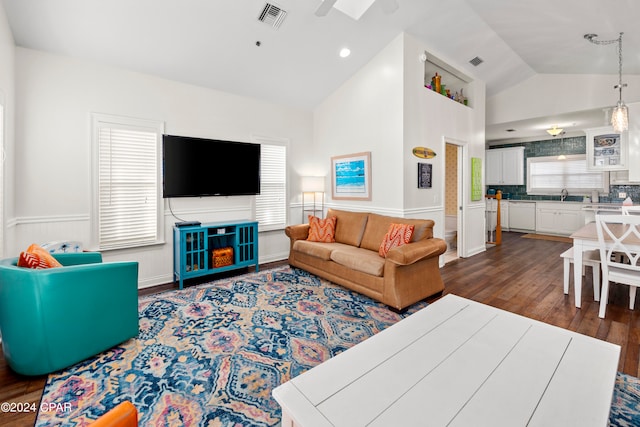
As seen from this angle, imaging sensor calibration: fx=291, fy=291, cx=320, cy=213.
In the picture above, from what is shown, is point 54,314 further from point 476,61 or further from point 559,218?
point 559,218

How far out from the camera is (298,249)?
13.9 ft

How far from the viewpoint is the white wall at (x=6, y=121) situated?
2.50 meters

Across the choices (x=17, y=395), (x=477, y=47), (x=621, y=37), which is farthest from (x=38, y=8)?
(x=621, y=37)

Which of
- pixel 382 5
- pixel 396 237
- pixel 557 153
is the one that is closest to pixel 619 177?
pixel 557 153

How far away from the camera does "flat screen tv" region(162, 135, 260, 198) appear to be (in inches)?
150

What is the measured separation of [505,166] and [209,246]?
8.33 metres

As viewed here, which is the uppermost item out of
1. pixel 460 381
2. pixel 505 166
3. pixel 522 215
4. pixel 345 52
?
pixel 345 52

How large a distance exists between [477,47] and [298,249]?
13.5 ft

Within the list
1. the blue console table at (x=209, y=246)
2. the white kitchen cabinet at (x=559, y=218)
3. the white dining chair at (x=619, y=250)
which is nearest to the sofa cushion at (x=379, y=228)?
the white dining chair at (x=619, y=250)

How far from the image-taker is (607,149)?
5199 mm

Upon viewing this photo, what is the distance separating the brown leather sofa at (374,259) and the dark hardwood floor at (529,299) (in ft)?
2.67

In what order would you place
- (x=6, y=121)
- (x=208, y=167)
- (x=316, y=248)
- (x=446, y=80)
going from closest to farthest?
(x=6, y=121)
(x=316, y=248)
(x=208, y=167)
(x=446, y=80)

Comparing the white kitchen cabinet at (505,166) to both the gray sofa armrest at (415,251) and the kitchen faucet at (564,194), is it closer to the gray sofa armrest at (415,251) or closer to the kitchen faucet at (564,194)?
the kitchen faucet at (564,194)

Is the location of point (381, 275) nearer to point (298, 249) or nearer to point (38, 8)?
point (298, 249)
